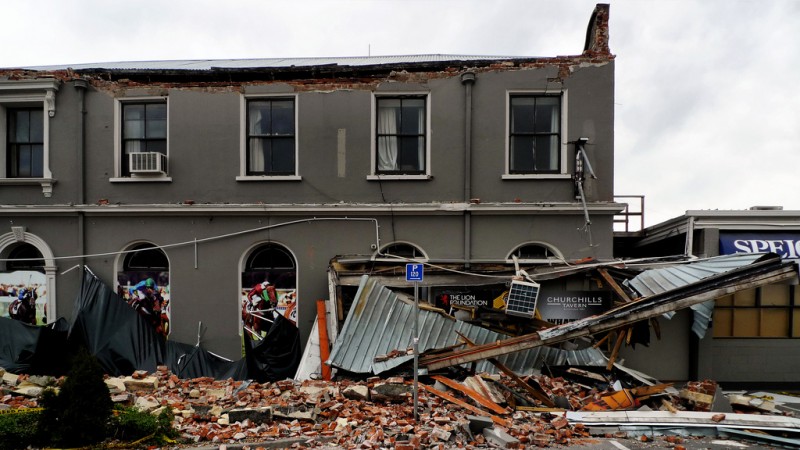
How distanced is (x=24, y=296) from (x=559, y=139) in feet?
44.2

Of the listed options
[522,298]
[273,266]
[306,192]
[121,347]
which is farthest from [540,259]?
[121,347]

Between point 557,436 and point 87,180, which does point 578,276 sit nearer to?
point 557,436

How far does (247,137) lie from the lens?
1102 cm

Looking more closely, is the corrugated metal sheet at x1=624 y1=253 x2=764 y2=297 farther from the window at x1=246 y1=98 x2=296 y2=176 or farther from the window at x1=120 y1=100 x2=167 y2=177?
the window at x1=120 y1=100 x2=167 y2=177

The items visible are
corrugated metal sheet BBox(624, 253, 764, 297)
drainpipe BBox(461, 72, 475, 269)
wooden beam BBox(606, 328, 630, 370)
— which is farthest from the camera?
drainpipe BBox(461, 72, 475, 269)

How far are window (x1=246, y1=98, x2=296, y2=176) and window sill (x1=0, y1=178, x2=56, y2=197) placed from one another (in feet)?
15.8

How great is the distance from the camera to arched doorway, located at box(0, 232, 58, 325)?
1101 centimetres

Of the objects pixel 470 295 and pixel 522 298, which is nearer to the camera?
pixel 522 298

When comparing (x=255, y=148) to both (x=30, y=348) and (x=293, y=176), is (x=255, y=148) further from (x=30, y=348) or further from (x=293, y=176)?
(x=30, y=348)

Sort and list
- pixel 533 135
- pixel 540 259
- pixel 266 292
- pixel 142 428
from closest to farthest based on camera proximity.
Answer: pixel 142 428
pixel 540 259
pixel 533 135
pixel 266 292

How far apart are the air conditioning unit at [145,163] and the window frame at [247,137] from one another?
1834mm

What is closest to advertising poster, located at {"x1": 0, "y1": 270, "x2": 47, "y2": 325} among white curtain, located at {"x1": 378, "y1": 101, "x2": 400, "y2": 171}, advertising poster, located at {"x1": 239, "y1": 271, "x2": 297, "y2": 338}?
advertising poster, located at {"x1": 239, "y1": 271, "x2": 297, "y2": 338}

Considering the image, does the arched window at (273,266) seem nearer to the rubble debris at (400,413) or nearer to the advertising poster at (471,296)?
the rubble debris at (400,413)

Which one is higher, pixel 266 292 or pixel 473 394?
pixel 266 292
